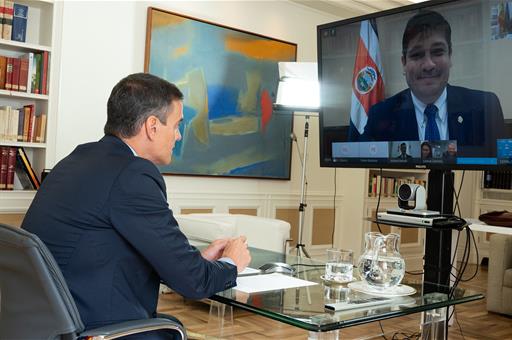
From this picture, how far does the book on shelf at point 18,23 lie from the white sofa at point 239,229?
1755 mm

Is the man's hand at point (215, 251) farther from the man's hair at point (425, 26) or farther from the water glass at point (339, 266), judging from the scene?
the man's hair at point (425, 26)

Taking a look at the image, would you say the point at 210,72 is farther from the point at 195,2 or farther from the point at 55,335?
the point at 55,335

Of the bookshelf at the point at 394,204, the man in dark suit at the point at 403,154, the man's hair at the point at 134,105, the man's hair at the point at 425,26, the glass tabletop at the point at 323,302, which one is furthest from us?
the bookshelf at the point at 394,204

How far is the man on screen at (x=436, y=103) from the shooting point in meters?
2.14

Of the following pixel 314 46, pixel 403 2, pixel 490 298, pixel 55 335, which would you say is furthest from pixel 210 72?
pixel 55 335

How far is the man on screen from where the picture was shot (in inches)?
84.3

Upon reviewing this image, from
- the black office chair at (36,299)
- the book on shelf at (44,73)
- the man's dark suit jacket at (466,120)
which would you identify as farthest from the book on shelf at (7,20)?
the black office chair at (36,299)

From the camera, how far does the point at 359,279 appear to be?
1.99 m

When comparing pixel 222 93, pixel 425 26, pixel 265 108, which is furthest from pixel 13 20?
Answer: pixel 425 26

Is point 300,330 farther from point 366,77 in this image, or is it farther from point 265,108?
point 265,108

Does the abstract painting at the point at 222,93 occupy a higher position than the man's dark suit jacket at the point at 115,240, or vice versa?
the abstract painting at the point at 222,93

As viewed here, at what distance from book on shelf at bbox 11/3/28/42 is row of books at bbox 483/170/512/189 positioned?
566cm

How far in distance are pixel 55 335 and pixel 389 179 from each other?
550 centimetres

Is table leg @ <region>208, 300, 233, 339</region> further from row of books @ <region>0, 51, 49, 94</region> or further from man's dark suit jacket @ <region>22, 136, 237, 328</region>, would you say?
row of books @ <region>0, 51, 49, 94</region>
